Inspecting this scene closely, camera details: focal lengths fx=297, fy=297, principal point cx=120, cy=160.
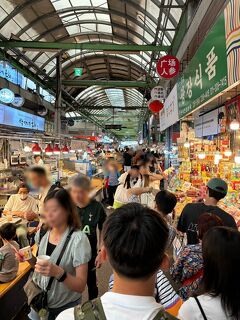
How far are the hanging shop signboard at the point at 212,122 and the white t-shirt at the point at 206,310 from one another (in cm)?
597

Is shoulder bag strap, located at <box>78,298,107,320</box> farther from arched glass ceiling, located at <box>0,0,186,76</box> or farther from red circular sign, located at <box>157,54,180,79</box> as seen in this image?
arched glass ceiling, located at <box>0,0,186,76</box>

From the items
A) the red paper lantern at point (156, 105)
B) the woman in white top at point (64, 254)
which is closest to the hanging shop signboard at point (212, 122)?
the red paper lantern at point (156, 105)

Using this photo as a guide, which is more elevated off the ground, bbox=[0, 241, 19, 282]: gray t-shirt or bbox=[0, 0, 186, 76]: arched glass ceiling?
bbox=[0, 0, 186, 76]: arched glass ceiling

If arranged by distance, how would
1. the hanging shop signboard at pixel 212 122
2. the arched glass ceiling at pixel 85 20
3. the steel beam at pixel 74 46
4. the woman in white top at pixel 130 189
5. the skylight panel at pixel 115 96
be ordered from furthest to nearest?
the skylight panel at pixel 115 96 < the arched glass ceiling at pixel 85 20 < the steel beam at pixel 74 46 < the hanging shop signboard at pixel 212 122 < the woman in white top at pixel 130 189

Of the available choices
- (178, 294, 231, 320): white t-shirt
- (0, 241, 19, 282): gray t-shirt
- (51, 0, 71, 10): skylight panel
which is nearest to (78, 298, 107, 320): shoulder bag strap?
(178, 294, 231, 320): white t-shirt

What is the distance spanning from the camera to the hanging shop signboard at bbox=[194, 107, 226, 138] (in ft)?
23.4

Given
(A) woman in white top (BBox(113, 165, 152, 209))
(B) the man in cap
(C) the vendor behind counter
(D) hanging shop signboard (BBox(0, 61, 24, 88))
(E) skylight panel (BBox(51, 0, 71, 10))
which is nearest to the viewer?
(B) the man in cap

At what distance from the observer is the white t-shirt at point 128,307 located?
1020 mm

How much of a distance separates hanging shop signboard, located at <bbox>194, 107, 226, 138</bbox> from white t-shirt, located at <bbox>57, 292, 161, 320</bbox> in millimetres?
6524

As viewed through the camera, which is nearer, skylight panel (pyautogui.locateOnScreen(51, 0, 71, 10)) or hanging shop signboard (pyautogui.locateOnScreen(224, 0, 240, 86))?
hanging shop signboard (pyautogui.locateOnScreen(224, 0, 240, 86))

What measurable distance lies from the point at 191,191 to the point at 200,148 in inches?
110

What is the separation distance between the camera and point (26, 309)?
420cm

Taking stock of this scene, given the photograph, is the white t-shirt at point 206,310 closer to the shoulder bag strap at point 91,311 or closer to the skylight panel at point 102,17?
the shoulder bag strap at point 91,311

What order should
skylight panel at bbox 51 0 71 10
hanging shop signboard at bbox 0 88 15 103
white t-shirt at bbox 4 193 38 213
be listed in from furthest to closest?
skylight panel at bbox 51 0 71 10, hanging shop signboard at bbox 0 88 15 103, white t-shirt at bbox 4 193 38 213
